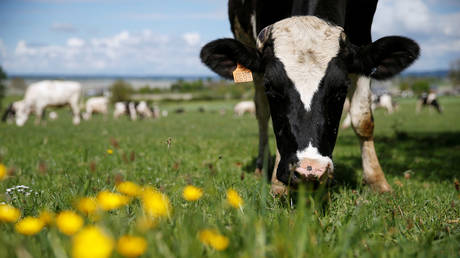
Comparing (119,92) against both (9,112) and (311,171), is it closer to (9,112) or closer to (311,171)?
(9,112)

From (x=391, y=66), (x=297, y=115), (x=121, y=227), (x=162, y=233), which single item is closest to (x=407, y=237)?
(x=297, y=115)

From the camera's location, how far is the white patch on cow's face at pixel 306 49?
123 inches

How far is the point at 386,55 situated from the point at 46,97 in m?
25.7

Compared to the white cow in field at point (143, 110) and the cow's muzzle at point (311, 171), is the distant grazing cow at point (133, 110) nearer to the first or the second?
the white cow in field at point (143, 110)

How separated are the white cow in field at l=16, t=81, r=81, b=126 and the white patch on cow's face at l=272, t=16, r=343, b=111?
81.6 ft

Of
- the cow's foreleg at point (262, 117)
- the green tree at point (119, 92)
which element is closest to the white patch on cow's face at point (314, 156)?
the cow's foreleg at point (262, 117)

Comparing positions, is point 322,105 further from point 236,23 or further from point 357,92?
point 236,23

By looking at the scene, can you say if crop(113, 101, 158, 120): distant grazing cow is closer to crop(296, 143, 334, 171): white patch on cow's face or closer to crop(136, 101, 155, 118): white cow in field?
crop(136, 101, 155, 118): white cow in field

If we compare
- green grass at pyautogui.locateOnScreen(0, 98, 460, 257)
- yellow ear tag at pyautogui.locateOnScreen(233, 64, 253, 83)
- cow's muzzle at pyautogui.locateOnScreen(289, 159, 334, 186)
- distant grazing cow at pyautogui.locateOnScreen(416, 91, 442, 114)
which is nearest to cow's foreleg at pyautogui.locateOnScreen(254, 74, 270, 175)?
green grass at pyautogui.locateOnScreen(0, 98, 460, 257)

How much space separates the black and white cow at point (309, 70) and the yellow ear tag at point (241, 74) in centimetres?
8

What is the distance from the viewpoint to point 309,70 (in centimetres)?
315

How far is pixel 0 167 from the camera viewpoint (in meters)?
1.61

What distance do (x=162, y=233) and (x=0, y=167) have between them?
31.1 inches

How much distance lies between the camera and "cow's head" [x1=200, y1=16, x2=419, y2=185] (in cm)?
Answer: 290
